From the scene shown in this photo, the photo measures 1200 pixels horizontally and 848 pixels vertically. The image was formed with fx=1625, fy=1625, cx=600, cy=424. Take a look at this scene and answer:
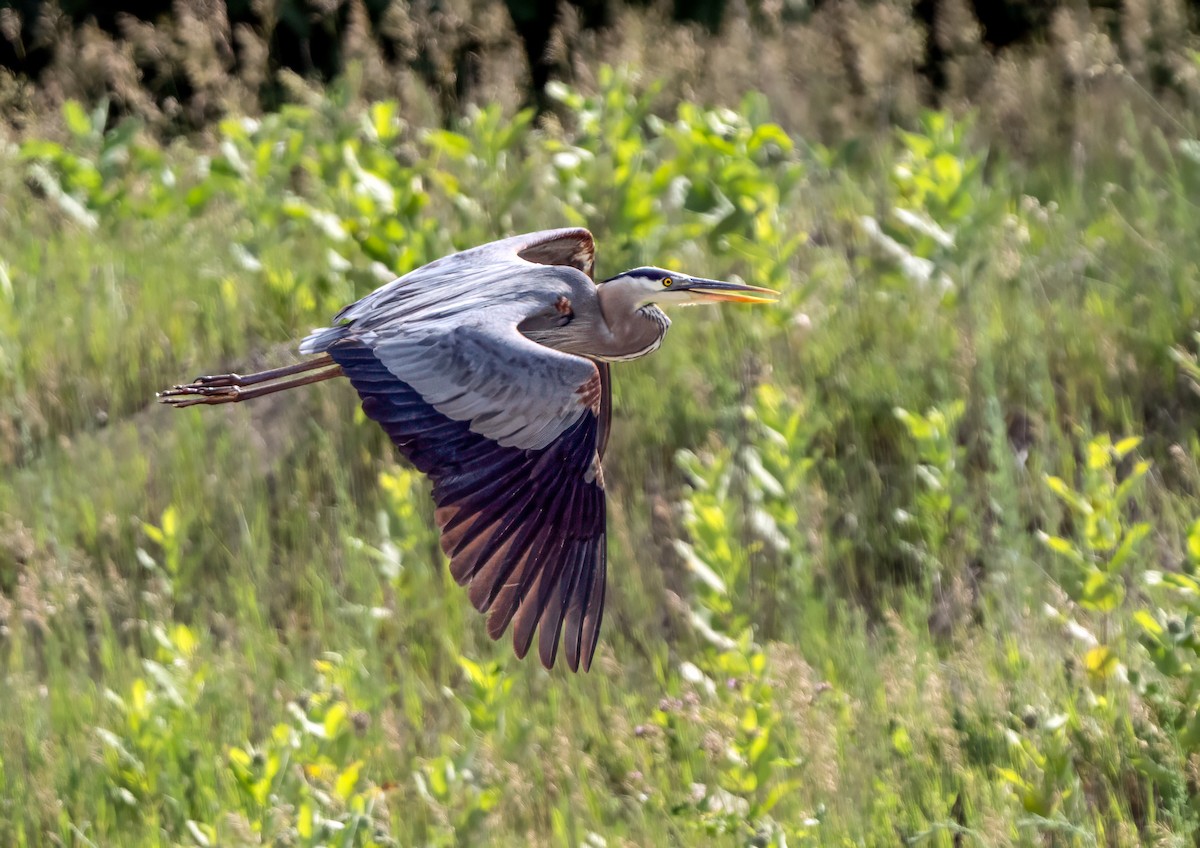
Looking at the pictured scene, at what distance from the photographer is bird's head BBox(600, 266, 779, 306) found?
4648mm

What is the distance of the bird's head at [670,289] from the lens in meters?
4.65

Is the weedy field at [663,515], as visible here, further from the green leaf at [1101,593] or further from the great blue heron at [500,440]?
the great blue heron at [500,440]

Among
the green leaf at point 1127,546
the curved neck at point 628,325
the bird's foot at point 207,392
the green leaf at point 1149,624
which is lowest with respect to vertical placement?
the green leaf at point 1149,624

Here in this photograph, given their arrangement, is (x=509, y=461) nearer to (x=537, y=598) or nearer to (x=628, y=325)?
(x=537, y=598)

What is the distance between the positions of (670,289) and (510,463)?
107 centimetres

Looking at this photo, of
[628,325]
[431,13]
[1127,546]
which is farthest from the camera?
[431,13]

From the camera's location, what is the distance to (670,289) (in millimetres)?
4684

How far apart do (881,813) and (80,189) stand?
15.5 ft

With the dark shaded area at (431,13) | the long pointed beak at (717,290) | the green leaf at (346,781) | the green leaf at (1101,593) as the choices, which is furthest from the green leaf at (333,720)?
the dark shaded area at (431,13)

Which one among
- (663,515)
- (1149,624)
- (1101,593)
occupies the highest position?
(1149,624)

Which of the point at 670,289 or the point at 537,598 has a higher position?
the point at 670,289

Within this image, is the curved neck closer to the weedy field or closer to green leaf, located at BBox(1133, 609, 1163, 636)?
the weedy field

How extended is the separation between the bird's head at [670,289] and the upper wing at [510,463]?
2.48 feet

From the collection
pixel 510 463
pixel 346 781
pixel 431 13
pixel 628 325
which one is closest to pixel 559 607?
pixel 510 463
